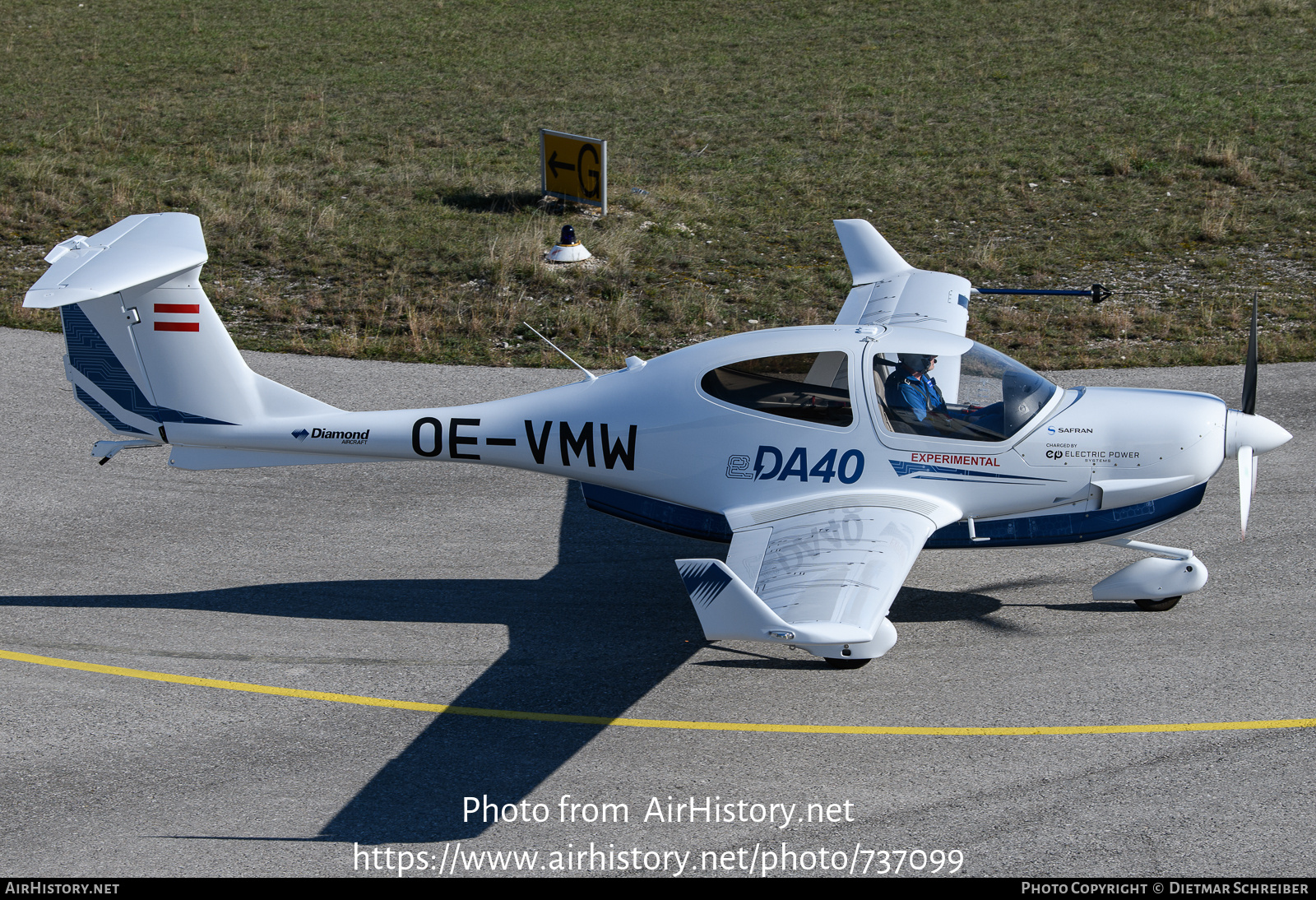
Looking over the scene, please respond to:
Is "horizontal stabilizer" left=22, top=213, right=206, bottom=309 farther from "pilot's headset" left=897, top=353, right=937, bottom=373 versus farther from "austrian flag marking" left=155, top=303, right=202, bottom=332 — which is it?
"pilot's headset" left=897, top=353, right=937, bottom=373

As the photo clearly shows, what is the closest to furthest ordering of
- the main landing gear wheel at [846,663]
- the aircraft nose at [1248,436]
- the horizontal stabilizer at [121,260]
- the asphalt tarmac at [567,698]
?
1. the asphalt tarmac at [567,698]
2. the main landing gear wheel at [846,663]
3. the horizontal stabilizer at [121,260]
4. the aircraft nose at [1248,436]

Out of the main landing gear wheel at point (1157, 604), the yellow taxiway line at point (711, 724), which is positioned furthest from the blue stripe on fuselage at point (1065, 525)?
the yellow taxiway line at point (711, 724)

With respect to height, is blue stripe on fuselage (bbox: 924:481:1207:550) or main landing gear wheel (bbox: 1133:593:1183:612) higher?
blue stripe on fuselage (bbox: 924:481:1207:550)

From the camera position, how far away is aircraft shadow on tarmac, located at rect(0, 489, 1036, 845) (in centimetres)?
811

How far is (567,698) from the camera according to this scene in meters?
9.15

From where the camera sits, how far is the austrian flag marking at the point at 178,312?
32.6 ft

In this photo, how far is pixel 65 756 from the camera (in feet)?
27.8

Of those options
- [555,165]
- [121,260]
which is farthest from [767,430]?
[555,165]

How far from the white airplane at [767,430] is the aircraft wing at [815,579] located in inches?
1.7

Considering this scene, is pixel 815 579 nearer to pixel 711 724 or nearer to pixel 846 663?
pixel 846 663

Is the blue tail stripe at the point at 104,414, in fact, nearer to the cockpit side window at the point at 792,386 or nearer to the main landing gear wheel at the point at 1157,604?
the cockpit side window at the point at 792,386

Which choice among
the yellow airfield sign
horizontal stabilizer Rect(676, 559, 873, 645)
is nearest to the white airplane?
horizontal stabilizer Rect(676, 559, 873, 645)

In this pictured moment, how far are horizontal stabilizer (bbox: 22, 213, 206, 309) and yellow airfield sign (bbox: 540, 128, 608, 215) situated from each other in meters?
11.4

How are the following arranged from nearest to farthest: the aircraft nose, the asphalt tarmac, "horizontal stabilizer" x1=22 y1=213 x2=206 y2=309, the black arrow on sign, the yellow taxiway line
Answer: the asphalt tarmac
the yellow taxiway line
"horizontal stabilizer" x1=22 y1=213 x2=206 y2=309
the aircraft nose
the black arrow on sign
